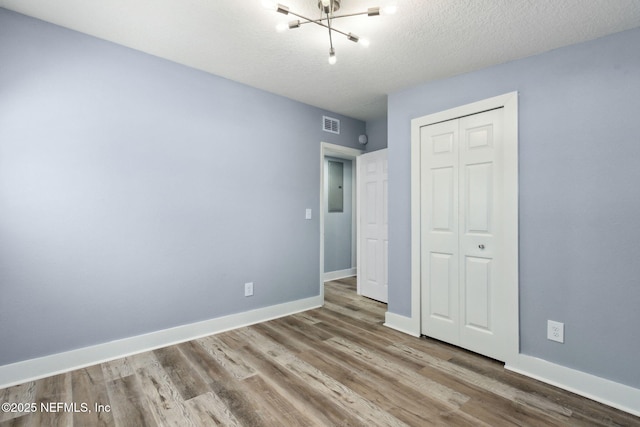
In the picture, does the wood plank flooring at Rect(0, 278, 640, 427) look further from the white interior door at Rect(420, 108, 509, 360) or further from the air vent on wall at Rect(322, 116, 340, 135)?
the air vent on wall at Rect(322, 116, 340, 135)

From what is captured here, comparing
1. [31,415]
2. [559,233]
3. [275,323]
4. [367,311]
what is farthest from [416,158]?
[31,415]

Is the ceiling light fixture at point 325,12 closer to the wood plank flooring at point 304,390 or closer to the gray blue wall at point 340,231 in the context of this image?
the wood plank flooring at point 304,390

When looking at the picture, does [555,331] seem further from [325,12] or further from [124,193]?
[124,193]

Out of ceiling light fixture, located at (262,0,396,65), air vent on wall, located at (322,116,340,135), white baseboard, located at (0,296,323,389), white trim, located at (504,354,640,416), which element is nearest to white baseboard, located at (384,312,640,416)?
white trim, located at (504,354,640,416)

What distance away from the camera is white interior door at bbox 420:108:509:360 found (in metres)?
2.53

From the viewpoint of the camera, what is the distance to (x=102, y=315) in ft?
7.80

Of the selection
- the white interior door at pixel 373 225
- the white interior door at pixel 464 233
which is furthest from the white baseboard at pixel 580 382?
the white interior door at pixel 373 225

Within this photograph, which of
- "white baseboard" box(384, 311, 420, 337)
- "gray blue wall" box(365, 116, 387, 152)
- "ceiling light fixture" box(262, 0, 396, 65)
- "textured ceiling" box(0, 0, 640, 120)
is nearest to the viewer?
"ceiling light fixture" box(262, 0, 396, 65)

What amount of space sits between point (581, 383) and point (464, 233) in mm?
1296

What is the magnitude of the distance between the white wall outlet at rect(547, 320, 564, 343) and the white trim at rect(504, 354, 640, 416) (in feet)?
0.62

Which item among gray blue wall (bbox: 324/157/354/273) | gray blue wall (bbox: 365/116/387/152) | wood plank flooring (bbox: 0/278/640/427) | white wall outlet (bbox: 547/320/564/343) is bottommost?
wood plank flooring (bbox: 0/278/640/427)

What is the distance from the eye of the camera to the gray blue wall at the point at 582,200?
1968mm

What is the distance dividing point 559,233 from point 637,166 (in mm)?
607

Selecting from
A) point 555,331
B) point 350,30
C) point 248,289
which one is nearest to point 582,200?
point 555,331
